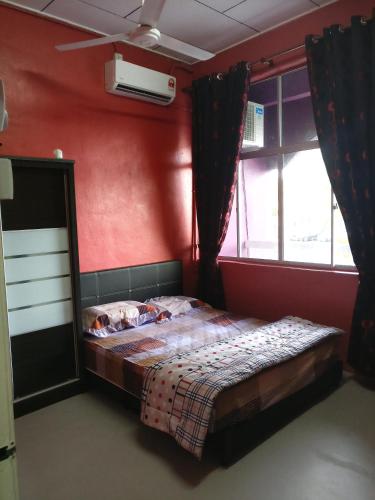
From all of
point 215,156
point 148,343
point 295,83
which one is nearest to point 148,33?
point 215,156

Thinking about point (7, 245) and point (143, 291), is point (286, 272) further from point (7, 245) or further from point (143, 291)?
point (7, 245)

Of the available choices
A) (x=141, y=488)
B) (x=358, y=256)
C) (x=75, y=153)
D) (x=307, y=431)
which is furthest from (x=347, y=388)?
(x=75, y=153)

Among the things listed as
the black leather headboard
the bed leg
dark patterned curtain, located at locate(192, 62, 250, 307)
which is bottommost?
the bed leg

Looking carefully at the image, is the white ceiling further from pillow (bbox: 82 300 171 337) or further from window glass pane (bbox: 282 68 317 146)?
pillow (bbox: 82 300 171 337)

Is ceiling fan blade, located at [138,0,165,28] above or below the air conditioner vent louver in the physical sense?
below

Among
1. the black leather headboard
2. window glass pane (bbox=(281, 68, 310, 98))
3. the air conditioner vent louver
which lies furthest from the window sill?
the air conditioner vent louver

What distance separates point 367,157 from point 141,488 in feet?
8.74

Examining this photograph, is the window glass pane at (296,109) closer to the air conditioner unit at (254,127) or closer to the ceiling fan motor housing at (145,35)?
the air conditioner unit at (254,127)

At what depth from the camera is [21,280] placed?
272 centimetres

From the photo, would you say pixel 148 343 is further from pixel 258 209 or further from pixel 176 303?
pixel 258 209

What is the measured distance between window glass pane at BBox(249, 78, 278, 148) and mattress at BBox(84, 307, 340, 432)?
1864 mm

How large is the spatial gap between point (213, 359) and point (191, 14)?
283 cm

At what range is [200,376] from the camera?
7.32 ft

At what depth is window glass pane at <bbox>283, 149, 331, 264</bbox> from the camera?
357cm
